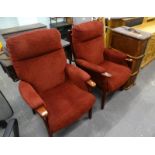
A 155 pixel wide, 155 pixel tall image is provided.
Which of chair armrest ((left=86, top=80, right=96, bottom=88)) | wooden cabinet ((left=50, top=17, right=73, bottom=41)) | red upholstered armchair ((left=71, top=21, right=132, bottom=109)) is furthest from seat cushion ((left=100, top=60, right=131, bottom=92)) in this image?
wooden cabinet ((left=50, top=17, right=73, bottom=41))

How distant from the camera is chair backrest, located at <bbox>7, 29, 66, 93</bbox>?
4.69 ft

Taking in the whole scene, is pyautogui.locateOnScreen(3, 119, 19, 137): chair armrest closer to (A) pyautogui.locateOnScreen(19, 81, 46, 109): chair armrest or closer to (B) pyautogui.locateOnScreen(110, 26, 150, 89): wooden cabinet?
(A) pyautogui.locateOnScreen(19, 81, 46, 109): chair armrest

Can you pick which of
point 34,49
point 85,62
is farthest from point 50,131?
point 85,62

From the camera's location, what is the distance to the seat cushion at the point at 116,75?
1772mm

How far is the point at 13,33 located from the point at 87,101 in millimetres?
1216

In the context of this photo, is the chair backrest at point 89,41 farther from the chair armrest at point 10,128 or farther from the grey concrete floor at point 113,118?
the chair armrest at point 10,128

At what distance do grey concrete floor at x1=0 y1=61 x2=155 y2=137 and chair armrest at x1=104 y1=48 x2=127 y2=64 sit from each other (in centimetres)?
50

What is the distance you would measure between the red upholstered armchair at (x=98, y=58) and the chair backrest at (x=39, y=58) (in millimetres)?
282

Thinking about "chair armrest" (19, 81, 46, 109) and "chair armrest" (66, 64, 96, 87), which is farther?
"chair armrest" (66, 64, 96, 87)

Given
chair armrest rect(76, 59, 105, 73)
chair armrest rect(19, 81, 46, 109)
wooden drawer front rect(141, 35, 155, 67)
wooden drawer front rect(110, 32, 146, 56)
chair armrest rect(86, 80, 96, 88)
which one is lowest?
wooden drawer front rect(141, 35, 155, 67)

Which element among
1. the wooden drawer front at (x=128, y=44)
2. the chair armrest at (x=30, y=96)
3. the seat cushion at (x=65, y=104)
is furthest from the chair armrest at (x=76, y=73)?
the wooden drawer front at (x=128, y=44)

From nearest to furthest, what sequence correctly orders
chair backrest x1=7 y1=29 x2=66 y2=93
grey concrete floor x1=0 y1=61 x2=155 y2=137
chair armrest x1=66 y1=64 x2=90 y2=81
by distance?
chair backrest x1=7 y1=29 x2=66 y2=93 < chair armrest x1=66 y1=64 x2=90 y2=81 < grey concrete floor x1=0 y1=61 x2=155 y2=137
